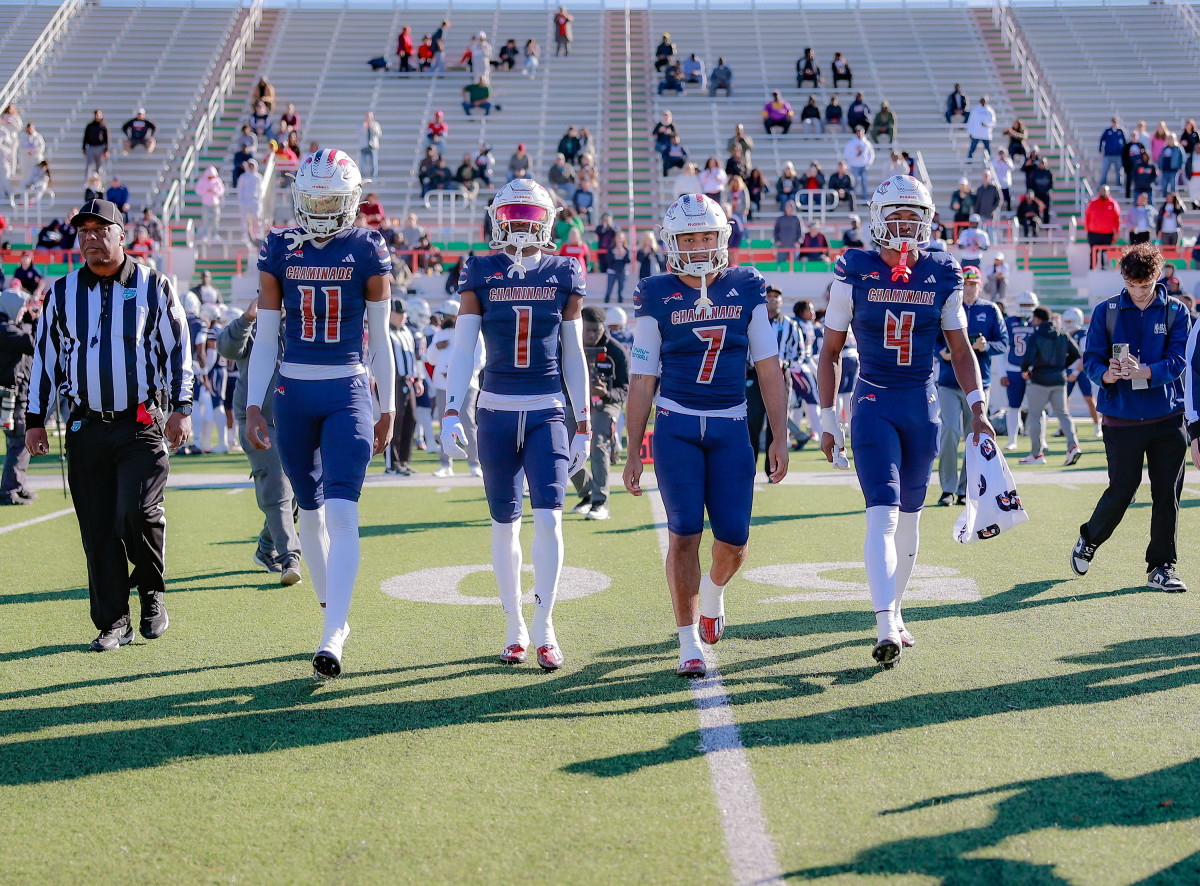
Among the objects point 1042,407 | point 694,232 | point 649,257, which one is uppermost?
point 649,257

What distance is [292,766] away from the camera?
396 centimetres

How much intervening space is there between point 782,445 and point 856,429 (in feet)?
1.23

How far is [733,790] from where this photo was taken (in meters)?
3.68

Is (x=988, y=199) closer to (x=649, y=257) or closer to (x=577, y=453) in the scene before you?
(x=649, y=257)

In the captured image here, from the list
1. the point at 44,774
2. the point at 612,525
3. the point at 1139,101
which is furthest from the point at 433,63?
the point at 44,774

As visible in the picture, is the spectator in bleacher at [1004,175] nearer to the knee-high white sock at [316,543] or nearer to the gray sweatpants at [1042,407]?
the gray sweatpants at [1042,407]

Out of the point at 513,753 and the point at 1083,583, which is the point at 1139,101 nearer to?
the point at 1083,583

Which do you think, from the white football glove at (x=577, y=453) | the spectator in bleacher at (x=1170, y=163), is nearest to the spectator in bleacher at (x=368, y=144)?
the spectator in bleacher at (x=1170, y=163)

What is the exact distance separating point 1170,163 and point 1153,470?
2224 cm

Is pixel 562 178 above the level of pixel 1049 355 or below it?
above

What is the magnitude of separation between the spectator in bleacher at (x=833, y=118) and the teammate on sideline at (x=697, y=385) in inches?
1060

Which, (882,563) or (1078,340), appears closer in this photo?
(882,563)

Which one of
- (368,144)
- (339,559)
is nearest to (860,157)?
(368,144)

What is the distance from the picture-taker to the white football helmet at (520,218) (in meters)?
5.14
